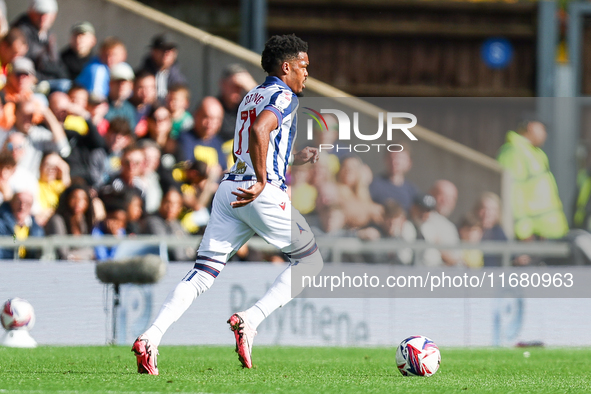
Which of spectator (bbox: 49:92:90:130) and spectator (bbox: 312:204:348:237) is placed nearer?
spectator (bbox: 312:204:348:237)

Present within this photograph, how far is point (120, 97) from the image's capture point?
11375 mm

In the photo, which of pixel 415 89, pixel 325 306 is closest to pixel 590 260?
pixel 325 306

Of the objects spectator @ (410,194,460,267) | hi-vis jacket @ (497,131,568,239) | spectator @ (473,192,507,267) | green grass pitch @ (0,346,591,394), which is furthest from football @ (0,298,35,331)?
hi-vis jacket @ (497,131,568,239)

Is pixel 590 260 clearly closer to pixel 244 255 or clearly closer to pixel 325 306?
pixel 325 306

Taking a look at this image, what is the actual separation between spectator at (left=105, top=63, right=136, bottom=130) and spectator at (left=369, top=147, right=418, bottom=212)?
2864 millimetres

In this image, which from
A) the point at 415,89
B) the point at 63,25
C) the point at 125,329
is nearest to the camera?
the point at 125,329

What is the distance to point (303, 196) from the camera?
10961 mm

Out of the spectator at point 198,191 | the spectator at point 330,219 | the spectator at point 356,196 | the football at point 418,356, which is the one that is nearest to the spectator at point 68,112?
the spectator at point 198,191

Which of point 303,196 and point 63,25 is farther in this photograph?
point 63,25

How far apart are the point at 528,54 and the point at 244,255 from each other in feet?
27.7

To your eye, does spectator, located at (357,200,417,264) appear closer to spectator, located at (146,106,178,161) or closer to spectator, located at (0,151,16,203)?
spectator, located at (146,106,178,161)

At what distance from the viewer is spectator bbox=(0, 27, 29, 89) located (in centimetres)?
1124

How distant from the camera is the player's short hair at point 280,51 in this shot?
20.7ft

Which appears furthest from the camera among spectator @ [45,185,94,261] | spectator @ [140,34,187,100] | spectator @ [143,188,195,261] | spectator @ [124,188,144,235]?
spectator @ [140,34,187,100]
